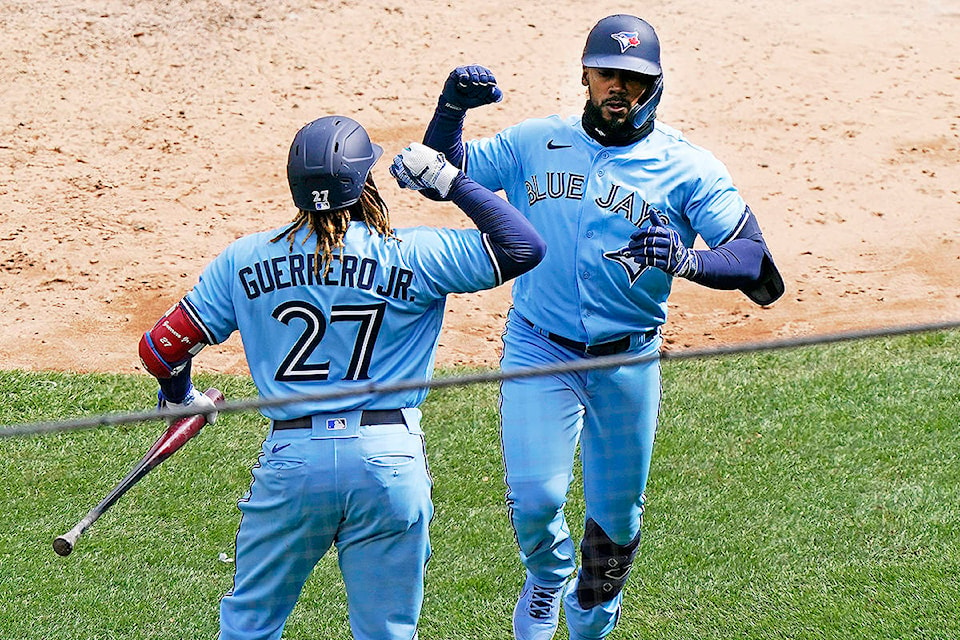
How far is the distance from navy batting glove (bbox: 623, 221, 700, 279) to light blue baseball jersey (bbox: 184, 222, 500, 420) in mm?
545

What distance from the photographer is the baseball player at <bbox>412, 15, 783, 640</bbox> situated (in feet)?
14.1

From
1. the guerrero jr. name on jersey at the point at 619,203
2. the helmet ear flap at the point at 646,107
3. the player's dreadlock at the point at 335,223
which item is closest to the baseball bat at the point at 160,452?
the player's dreadlock at the point at 335,223

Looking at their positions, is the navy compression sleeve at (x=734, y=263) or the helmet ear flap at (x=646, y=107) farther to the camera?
the helmet ear flap at (x=646, y=107)

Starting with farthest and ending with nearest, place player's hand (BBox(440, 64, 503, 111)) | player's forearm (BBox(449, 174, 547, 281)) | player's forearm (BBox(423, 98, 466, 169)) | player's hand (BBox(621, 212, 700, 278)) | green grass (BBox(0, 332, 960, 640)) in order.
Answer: green grass (BBox(0, 332, 960, 640)), player's forearm (BBox(423, 98, 466, 169)), player's hand (BBox(440, 64, 503, 111)), player's hand (BBox(621, 212, 700, 278)), player's forearm (BBox(449, 174, 547, 281))

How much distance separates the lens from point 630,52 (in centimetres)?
427

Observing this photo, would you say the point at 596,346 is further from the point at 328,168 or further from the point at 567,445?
the point at 328,168

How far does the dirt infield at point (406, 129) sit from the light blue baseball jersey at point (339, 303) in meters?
3.59

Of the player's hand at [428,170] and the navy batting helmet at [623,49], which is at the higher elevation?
the navy batting helmet at [623,49]

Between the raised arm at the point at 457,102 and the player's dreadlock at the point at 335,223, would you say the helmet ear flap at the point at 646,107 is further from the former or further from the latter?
the player's dreadlock at the point at 335,223

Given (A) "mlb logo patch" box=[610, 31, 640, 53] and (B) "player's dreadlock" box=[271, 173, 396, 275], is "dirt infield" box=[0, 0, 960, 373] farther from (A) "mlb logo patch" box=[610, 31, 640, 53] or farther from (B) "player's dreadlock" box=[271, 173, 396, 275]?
(B) "player's dreadlock" box=[271, 173, 396, 275]

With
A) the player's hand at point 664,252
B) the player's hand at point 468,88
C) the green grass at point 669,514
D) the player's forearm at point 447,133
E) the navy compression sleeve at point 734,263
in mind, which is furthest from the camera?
the green grass at point 669,514

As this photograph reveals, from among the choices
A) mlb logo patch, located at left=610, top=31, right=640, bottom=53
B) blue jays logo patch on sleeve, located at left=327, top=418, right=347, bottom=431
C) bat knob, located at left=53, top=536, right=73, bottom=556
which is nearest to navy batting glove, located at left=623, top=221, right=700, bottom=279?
mlb logo patch, located at left=610, top=31, right=640, bottom=53

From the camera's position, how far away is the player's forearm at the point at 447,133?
4.38 meters

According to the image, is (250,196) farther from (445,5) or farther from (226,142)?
(445,5)
